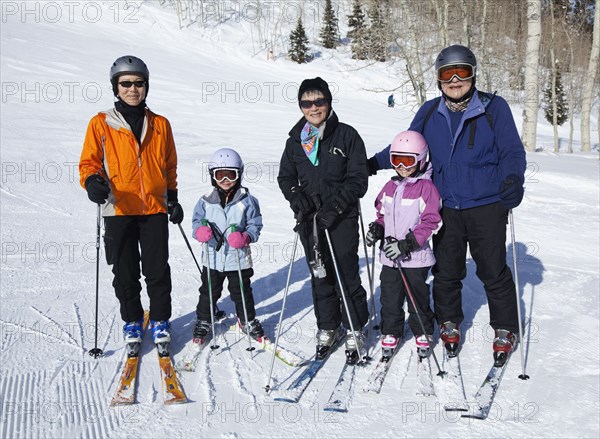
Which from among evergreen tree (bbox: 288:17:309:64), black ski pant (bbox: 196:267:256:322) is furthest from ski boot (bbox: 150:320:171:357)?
evergreen tree (bbox: 288:17:309:64)

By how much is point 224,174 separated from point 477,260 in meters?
2.07

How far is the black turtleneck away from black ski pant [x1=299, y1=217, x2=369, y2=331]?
1.39 m

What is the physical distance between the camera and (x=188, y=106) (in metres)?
18.6


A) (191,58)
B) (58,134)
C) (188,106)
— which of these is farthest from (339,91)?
(58,134)

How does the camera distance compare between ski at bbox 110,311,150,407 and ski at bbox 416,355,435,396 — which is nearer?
ski at bbox 110,311,150,407

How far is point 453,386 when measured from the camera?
3.59 metres

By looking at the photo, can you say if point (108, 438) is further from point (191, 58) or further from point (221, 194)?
point (191, 58)

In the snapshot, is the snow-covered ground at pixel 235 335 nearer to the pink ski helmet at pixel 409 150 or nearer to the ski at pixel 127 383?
the ski at pixel 127 383

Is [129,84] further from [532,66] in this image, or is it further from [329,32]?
[329,32]

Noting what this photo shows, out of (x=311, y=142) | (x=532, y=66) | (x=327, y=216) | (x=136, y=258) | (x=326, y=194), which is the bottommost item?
(x=136, y=258)

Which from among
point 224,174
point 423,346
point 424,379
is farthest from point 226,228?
point 424,379

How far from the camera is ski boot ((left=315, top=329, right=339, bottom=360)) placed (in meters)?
4.07

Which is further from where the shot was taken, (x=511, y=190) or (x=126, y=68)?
(x=126, y=68)

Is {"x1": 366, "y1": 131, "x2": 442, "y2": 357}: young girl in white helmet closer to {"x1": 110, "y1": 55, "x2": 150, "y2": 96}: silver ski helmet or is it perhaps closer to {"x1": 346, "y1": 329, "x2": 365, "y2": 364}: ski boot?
{"x1": 346, "y1": 329, "x2": 365, "y2": 364}: ski boot
